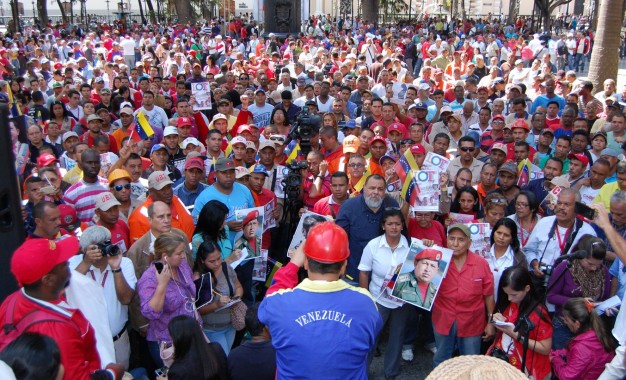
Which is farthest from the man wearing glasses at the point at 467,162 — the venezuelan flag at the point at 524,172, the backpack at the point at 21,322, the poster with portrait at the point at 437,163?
the backpack at the point at 21,322

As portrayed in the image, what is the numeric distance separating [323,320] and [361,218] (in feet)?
8.50

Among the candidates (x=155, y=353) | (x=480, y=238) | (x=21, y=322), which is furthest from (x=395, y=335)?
(x=21, y=322)

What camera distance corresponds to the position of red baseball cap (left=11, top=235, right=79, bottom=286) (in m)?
3.19

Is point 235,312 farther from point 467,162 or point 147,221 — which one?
point 467,162

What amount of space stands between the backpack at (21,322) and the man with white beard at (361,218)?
9.12 feet

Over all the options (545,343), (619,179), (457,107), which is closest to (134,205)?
(545,343)

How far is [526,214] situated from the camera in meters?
5.67

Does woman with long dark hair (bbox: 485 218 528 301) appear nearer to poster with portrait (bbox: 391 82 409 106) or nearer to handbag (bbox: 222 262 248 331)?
handbag (bbox: 222 262 248 331)

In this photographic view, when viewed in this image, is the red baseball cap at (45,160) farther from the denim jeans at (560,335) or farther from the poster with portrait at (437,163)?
the denim jeans at (560,335)

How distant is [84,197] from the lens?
233 inches

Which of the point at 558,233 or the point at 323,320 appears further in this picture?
the point at 558,233

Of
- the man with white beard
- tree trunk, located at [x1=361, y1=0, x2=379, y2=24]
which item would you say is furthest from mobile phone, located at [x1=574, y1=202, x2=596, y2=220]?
tree trunk, located at [x1=361, y1=0, x2=379, y2=24]

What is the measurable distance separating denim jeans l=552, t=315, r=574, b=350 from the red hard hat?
2.51 metres

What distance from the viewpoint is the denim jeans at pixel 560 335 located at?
4.65m
